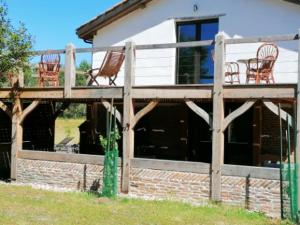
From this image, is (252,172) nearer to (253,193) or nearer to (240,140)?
(253,193)

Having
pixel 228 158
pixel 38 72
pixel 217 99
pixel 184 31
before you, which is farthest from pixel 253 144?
pixel 38 72

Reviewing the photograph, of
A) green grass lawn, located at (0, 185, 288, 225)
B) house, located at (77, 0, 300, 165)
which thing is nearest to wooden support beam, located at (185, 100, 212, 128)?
green grass lawn, located at (0, 185, 288, 225)

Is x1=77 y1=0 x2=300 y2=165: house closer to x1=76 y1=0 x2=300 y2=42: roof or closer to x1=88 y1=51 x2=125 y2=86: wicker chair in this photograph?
x1=76 y1=0 x2=300 y2=42: roof

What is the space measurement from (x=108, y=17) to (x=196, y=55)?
311 cm

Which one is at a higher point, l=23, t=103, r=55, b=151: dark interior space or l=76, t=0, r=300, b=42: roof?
l=76, t=0, r=300, b=42: roof

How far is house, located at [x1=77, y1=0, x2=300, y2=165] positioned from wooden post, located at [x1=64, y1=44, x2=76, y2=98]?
2326 millimetres

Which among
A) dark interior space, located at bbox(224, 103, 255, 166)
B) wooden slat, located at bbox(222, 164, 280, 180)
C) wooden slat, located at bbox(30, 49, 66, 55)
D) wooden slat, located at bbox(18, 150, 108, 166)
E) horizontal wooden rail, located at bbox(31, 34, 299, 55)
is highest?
wooden slat, located at bbox(30, 49, 66, 55)

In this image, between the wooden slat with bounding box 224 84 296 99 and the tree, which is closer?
the wooden slat with bounding box 224 84 296 99

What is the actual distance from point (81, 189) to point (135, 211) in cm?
292

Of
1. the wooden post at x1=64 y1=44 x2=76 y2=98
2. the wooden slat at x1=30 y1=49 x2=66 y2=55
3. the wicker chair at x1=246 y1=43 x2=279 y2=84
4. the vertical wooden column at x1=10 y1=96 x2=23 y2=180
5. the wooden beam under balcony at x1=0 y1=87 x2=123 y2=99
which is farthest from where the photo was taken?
the vertical wooden column at x1=10 y1=96 x2=23 y2=180

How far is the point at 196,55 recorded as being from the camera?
14.7 meters

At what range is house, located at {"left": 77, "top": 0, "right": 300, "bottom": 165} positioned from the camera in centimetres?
1341

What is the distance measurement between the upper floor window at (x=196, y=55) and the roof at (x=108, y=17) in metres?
1.51

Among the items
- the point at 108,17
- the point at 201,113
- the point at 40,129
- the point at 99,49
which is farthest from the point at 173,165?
the point at 40,129
